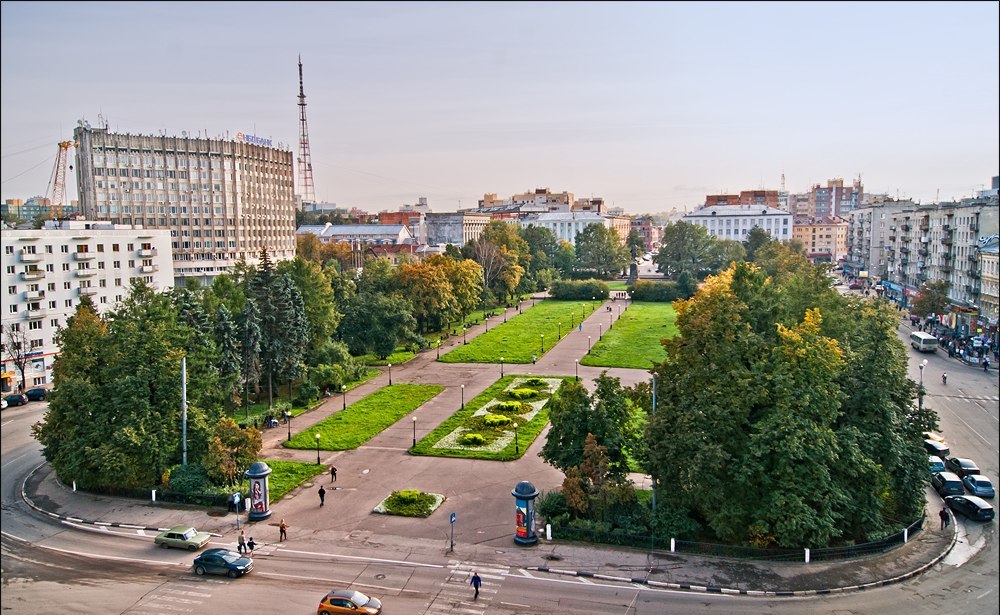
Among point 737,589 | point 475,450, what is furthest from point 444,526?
point 737,589

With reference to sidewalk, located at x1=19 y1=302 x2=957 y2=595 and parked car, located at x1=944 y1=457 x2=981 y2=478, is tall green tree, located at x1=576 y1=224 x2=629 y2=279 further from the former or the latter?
parked car, located at x1=944 y1=457 x2=981 y2=478

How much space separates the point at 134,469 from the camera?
30.7 meters

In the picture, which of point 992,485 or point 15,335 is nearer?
point 992,485

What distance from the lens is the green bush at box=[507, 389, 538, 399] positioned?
48.4 metres

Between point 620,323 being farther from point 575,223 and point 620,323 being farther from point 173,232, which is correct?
point 575,223

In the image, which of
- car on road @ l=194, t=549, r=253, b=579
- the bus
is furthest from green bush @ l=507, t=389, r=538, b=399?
the bus

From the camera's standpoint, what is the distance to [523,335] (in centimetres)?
7356

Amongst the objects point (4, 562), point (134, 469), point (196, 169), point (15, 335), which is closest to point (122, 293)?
point (15, 335)

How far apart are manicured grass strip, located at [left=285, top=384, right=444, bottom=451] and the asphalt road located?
11612mm

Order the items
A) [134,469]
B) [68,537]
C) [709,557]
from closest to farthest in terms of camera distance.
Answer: [709,557] → [68,537] → [134,469]

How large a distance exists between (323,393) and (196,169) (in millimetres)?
65913

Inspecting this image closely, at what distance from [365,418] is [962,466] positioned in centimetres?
3024

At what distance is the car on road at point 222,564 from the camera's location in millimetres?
24703

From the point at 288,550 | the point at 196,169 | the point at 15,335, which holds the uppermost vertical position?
the point at 196,169
